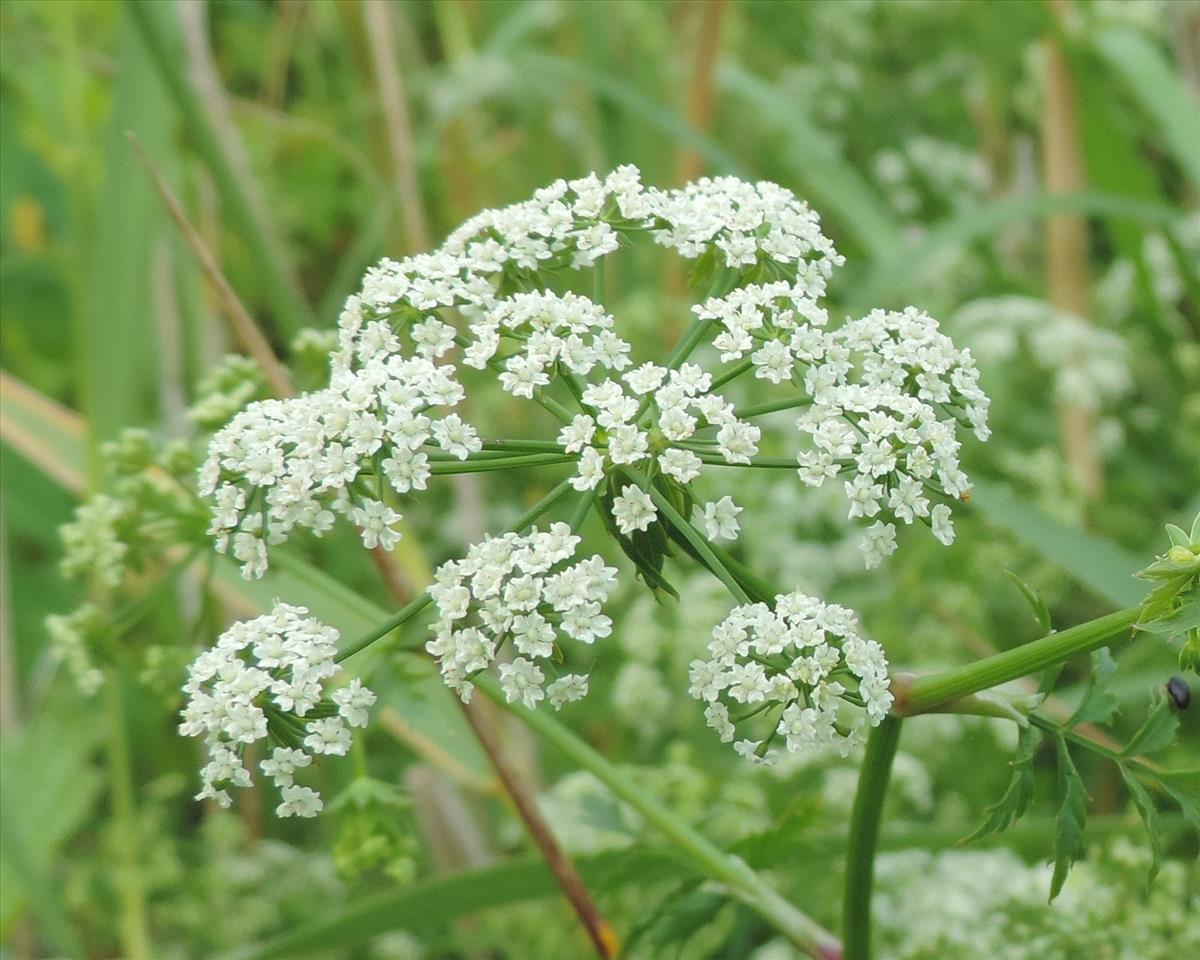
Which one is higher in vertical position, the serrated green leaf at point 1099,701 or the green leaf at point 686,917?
the green leaf at point 686,917

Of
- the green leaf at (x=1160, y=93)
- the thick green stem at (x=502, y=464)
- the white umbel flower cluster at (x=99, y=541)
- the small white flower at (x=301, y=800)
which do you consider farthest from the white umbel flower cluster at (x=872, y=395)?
the green leaf at (x=1160, y=93)

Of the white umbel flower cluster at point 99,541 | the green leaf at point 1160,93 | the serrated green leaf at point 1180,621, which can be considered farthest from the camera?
the green leaf at point 1160,93

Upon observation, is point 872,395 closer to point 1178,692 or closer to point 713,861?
point 1178,692

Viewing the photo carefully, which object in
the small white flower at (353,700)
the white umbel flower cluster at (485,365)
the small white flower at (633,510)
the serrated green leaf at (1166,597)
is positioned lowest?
the serrated green leaf at (1166,597)

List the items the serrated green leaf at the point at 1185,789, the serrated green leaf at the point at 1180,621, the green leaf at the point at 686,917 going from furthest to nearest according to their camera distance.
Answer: the green leaf at the point at 686,917
the serrated green leaf at the point at 1185,789
the serrated green leaf at the point at 1180,621

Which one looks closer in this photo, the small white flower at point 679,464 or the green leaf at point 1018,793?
the small white flower at point 679,464

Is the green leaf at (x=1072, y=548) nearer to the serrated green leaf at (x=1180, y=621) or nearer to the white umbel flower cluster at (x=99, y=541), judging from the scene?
the serrated green leaf at (x=1180, y=621)

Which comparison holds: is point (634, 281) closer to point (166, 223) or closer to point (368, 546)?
point (166, 223)

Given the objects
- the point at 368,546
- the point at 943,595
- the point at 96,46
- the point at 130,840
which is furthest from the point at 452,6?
the point at 368,546
